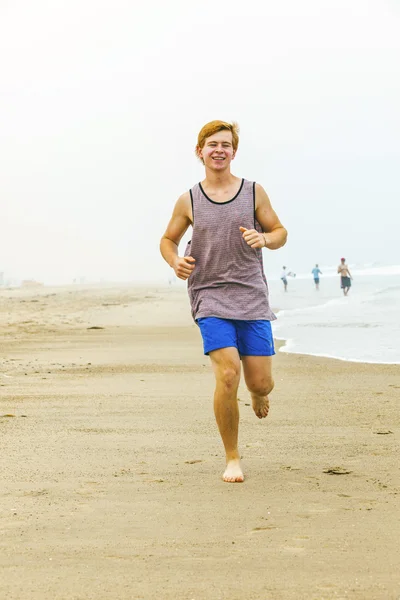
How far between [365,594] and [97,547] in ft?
3.56

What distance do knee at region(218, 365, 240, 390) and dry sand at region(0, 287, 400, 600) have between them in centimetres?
48

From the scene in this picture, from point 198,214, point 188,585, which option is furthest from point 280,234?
point 188,585

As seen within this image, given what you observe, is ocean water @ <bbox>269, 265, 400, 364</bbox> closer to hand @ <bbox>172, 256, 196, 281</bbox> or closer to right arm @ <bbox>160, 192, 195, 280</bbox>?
right arm @ <bbox>160, 192, 195, 280</bbox>

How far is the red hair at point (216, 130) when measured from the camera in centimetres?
486

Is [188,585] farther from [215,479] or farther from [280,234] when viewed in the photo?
[280,234]

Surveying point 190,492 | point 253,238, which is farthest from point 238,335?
point 190,492

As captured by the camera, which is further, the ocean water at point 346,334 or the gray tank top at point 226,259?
the ocean water at point 346,334

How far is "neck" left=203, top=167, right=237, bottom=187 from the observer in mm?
4836

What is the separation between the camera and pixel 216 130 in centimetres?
486

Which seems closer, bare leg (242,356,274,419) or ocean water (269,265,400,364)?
bare leg (242,356,274,419)

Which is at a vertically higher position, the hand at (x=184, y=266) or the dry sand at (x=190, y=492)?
the hand at (x=184, y=266)

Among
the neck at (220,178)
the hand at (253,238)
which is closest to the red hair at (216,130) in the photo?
the neck at (220,178)

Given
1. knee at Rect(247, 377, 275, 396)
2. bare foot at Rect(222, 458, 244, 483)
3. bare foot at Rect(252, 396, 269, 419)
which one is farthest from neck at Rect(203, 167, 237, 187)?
bare foot at Rect(222, 458, 244, 483)

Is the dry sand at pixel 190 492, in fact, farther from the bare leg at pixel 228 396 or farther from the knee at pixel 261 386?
the knee at pixel 261 386
